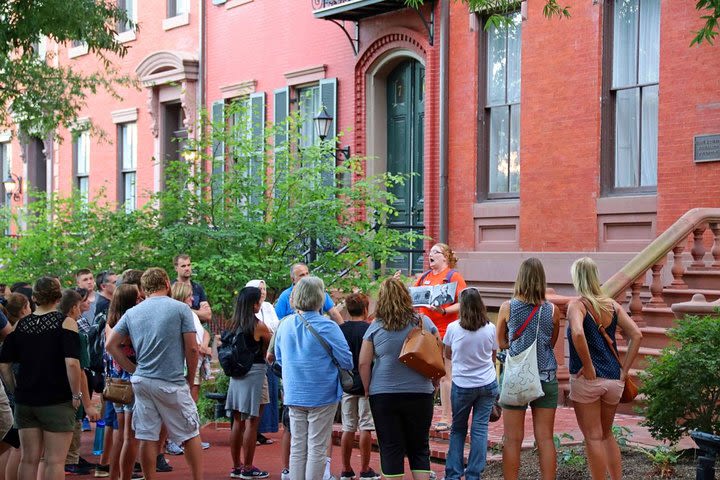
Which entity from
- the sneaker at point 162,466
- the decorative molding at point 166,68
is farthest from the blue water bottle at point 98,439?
the decorative molding at point 166,68

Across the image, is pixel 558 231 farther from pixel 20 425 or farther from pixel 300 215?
pixel 20 425

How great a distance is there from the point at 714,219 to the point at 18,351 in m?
8.38

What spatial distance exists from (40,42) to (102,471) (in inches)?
336

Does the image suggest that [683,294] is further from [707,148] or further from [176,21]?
[176,21]

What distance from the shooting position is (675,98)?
1520 centimetres

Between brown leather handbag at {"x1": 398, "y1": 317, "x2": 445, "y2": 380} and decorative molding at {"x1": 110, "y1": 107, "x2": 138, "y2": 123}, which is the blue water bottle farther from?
decorative molding at {"x1": 110, "y1": 107, "x2": 138, "y2": 123}

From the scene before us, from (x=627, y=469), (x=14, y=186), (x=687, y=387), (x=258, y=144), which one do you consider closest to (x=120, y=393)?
(x=627, y=469)

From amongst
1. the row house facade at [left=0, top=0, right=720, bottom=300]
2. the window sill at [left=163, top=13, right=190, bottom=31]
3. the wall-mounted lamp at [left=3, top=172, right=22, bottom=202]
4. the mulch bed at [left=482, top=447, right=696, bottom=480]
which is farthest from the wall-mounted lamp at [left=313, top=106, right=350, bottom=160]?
the wall-mounted lamp at [left=3, top=172, right=22, bottom=202]

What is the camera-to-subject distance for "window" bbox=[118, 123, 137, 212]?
28547 millimetres

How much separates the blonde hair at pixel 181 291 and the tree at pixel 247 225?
3774 millimetres

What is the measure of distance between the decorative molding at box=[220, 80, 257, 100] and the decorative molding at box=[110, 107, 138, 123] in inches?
152

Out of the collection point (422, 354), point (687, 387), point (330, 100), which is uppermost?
point (330, 100)

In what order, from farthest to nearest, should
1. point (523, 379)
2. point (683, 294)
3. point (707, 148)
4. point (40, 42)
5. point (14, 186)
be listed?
point (14, 186) → point (40, 42) → point (707, 148) → point (683, 294) → point (523, 379)

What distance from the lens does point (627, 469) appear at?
34.1 feet
